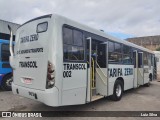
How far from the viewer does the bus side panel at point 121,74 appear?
7.13 meters

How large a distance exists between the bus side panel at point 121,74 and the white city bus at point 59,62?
11cm

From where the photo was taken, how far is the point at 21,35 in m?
5.70

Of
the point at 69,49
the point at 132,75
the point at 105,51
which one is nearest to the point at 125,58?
the point at 132,75

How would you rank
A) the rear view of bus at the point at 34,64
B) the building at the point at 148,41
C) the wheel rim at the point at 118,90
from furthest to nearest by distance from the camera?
the building at the point at 148,41
the wheel rim at the point at 118,90
the rear view of bus at the point at 34,64

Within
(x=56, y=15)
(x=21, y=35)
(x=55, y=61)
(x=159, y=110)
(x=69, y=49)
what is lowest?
(x=159, y=110)

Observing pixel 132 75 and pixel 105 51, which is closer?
pixel 105 51

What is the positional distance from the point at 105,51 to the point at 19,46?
3.13 m

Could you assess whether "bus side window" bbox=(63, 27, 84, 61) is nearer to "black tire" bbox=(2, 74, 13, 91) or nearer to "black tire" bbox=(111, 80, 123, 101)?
"black tire" bbox=(111, 80, 123, 101)

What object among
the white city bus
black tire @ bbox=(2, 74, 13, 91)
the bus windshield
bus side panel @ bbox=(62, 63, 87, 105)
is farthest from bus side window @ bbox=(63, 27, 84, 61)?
black tire @ bbox=(2, 74, 13, 91)

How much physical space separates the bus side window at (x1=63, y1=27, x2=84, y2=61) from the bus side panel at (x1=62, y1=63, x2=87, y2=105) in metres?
0.22

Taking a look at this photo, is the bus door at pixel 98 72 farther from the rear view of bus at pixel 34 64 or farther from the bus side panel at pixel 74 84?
the rear view of bus at pixel 34 64

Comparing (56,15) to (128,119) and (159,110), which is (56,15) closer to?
(128,119)

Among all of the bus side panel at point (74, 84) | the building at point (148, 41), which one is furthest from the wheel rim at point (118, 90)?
the building at point (148, 41)

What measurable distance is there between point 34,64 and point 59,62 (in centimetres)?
92
